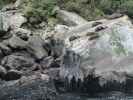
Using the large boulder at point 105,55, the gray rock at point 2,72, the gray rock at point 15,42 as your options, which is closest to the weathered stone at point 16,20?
the gray rock at point 15,42

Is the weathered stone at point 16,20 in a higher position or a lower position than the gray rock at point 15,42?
higher

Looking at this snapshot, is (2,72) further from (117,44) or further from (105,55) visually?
(117,44)

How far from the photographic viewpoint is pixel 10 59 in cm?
1567

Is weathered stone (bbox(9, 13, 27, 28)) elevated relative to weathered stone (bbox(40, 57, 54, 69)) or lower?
elevated

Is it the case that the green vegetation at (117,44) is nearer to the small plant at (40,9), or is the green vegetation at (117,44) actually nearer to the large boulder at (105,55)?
the large boulder at (105,55)

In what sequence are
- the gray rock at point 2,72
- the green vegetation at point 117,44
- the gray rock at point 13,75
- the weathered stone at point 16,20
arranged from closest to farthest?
the green vegetation at point 117,44 → the gray rock at point 13,75 → the gray rock at point 2,72 → the weathered stone at point 16,20

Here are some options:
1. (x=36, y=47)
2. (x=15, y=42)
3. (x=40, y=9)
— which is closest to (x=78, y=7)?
(x=40, y=9)

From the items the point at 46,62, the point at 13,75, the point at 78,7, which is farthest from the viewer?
the point at 78,7

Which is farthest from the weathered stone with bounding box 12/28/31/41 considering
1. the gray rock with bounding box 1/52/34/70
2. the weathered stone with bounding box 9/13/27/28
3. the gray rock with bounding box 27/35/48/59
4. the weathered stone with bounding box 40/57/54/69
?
the weathered stone with bounding box 40/57/54/69

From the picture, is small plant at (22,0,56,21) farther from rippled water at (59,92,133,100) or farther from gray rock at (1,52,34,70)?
rippled water at (59,92,133,100)

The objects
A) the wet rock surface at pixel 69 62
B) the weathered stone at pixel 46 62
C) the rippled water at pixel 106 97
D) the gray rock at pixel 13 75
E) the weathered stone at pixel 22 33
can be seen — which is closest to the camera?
the rippled water at pixel 106 97

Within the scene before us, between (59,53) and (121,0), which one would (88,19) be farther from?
(59,53)

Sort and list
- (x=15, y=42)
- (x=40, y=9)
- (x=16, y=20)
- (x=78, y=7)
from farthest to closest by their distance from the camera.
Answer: (x=40, y=9)
(x=78, y=7)
(x=16, y=20)
(x=15, y=42)

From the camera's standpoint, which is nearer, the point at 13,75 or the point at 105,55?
the point at 105,55
